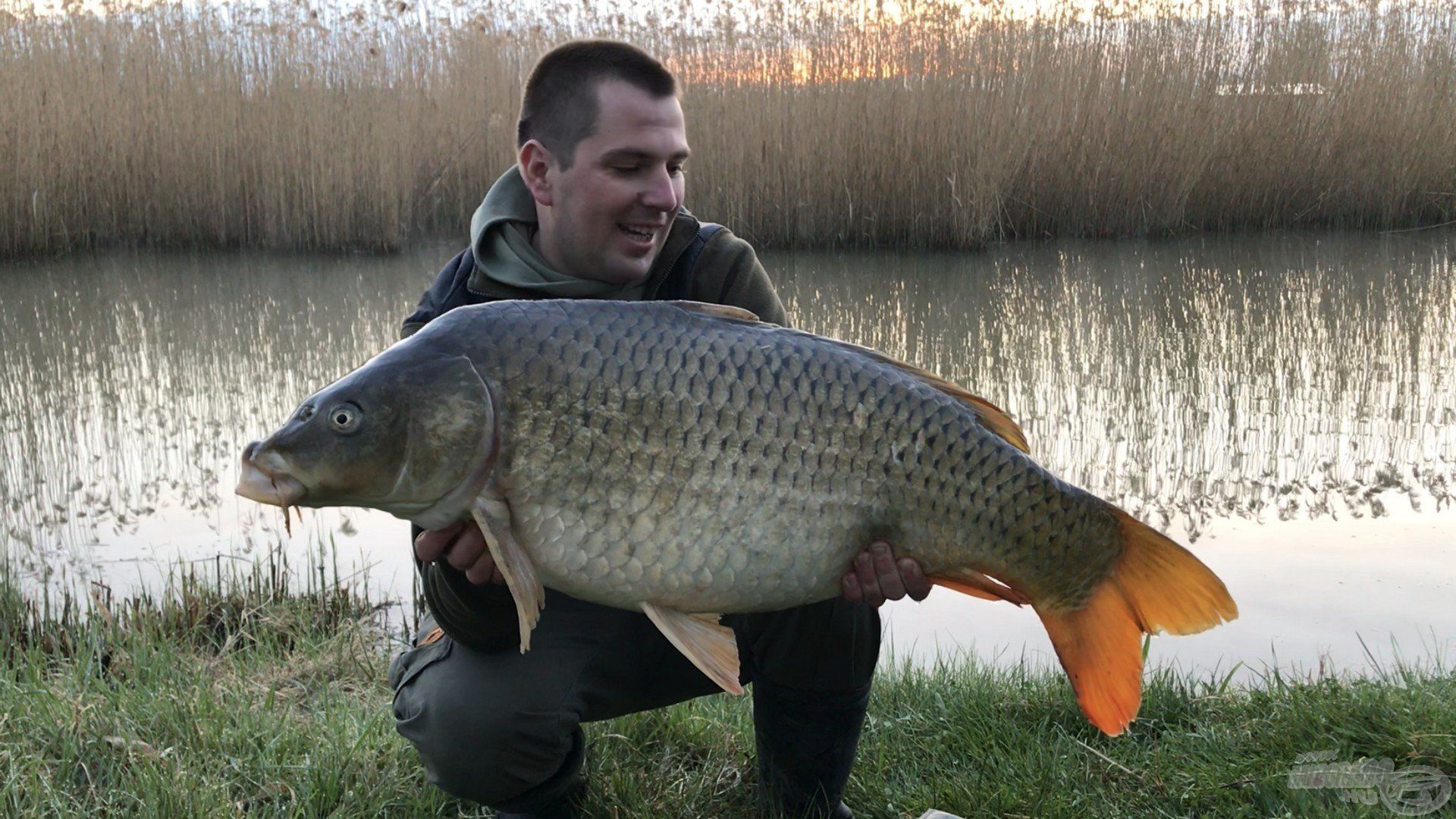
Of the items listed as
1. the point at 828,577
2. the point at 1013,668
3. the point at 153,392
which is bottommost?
the point at 153,392

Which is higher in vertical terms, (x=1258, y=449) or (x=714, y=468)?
(x=714, y=468)

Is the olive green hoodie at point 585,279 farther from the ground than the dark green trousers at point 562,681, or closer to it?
farther from the ground

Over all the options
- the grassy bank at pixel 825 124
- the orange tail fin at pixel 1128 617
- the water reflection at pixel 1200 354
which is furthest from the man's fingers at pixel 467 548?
the grassy bank at pixel 825 124

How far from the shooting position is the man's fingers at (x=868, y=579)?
139cm

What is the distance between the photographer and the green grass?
1658mm

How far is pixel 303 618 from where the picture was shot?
8.13 feet

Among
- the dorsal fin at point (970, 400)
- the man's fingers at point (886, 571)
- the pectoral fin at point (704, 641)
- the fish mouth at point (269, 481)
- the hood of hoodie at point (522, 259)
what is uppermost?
the hood of hoodie at point (522, 259)

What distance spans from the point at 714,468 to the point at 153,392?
144 inches

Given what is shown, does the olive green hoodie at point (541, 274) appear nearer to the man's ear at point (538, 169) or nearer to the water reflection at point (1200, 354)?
the man's ear at point (538, 169)

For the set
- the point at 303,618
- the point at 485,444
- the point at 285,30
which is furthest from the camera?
the point at 285,30

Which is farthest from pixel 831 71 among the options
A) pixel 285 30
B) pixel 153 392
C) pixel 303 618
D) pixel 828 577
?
pixel 828 577

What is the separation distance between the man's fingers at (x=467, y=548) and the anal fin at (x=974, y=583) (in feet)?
1.67

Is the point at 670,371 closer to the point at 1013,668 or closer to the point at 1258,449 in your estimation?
the point at 1013,668


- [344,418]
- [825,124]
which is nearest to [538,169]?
[344,418]
